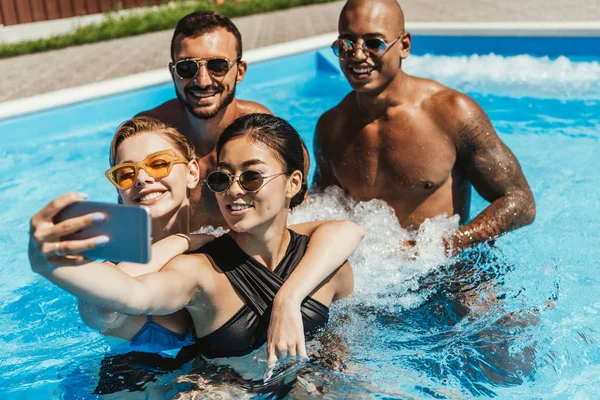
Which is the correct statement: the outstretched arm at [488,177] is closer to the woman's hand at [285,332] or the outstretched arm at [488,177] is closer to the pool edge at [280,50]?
the woman's hand at [285,332]

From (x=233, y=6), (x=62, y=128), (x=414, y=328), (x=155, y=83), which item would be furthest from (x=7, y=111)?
(x=233, y=6)

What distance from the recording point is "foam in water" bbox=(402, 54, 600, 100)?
8000 millimetres

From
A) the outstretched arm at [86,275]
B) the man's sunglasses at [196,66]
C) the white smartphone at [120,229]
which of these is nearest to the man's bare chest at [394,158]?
the man's sunglasses at [196,66]

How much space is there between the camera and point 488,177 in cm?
405

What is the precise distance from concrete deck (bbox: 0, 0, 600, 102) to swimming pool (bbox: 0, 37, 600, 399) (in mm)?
1062

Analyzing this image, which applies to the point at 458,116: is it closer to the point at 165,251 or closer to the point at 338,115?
the point at 338,115

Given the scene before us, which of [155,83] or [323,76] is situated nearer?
[155,83]

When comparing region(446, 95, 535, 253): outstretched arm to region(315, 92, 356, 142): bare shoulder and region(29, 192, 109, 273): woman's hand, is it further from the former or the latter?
region(29, 192, 109, 273): woman's hand

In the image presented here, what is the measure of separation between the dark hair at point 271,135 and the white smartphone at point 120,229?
3.31ft

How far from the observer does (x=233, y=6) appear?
12.9 m

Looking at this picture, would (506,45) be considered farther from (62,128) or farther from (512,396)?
(512,396)

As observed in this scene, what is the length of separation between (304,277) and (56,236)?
1130 millimetres

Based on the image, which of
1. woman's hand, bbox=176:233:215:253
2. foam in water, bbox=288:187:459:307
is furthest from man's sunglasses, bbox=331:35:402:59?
woman's hand, bbox=176:233:215:253

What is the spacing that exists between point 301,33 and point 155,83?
10.5 ft
